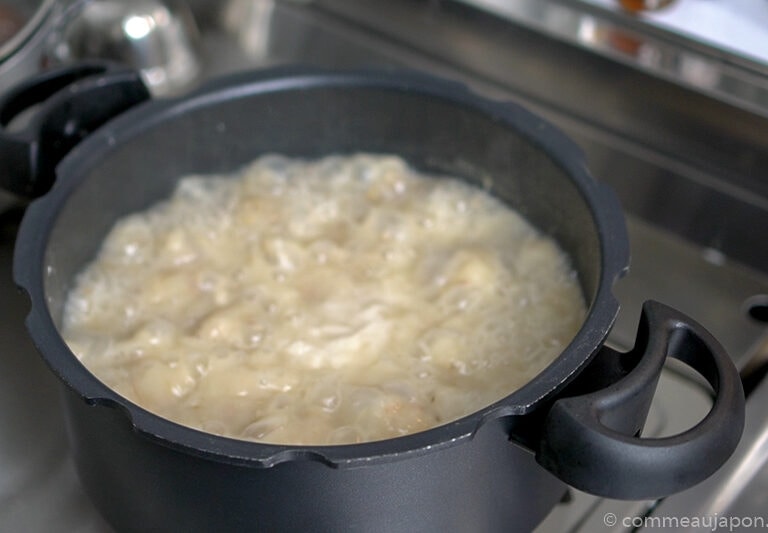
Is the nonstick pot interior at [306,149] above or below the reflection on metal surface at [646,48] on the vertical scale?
below

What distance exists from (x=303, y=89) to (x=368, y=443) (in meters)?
0.42

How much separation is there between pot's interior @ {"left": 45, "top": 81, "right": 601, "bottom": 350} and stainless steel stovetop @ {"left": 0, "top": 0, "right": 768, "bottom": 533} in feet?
0.40

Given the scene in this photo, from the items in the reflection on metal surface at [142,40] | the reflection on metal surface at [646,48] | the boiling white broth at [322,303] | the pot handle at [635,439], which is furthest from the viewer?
the reflection on metal surface at [142,40]

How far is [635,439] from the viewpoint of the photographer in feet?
1.66

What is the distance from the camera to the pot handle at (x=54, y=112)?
0.76m

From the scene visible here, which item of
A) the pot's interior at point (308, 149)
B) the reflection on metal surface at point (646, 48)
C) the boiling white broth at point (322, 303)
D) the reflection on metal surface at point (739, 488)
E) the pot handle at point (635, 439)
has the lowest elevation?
the reflection on metal surface at point (739, 488)

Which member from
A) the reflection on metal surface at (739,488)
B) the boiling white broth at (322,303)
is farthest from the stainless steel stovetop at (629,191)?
the boiling white broth at (322,303)

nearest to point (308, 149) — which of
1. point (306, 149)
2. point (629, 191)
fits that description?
point (306, 149)

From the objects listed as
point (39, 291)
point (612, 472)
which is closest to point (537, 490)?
point (612, 472)

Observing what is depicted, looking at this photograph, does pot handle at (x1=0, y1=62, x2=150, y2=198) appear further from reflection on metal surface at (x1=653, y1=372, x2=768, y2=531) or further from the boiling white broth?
reflection on metal surface at (x1=653, y1=372, x2=768, y2=531)

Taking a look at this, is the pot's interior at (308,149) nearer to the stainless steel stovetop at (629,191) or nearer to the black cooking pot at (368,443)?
the black cooking pot at (368,443)

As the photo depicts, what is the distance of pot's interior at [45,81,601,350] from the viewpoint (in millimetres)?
769

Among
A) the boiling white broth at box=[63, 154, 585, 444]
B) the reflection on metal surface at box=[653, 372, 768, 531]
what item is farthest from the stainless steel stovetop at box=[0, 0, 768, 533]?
the boiling white broth at box=[63, 154, 585, 444]

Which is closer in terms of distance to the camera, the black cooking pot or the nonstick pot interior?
the black cooking pot
